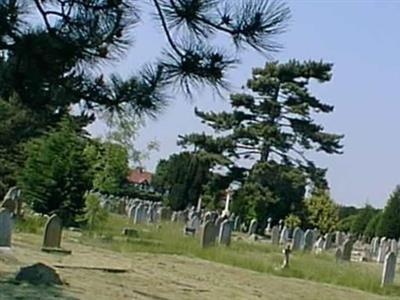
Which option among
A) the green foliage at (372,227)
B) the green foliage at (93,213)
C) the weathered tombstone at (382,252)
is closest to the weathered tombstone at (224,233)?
the green foliage at (93,213)

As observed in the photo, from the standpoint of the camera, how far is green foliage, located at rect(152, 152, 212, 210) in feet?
184

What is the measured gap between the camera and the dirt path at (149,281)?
11133 mm

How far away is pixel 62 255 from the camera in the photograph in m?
15.9

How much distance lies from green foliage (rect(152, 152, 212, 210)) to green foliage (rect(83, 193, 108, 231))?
25.4 meters

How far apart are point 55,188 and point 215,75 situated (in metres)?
19.2

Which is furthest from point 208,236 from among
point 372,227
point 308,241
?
point 372,227

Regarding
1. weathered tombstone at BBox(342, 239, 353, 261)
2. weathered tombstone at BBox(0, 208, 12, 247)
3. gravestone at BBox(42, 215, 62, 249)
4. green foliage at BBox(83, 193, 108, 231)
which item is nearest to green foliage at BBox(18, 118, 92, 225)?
green foliage at BBox(83, 193, 108, 231)

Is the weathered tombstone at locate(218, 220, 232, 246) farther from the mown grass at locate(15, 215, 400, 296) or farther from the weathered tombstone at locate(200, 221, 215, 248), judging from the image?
the weathered tombstone at locate(200, 221, 215, 248)

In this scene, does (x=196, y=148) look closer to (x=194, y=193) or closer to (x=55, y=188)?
(x=194, y=193)

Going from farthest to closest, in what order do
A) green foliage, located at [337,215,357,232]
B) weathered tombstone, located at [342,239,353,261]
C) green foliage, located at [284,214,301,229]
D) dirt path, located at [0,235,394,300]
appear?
1. green foliage, located at [337,215,357,232]
2. green foliage, located at [284,214,301,229]
3. weathered tombstone, located at [342,239,353,261]
4. dirt path, located at [0,235,394,300]

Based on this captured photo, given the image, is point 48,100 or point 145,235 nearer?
point 48,100

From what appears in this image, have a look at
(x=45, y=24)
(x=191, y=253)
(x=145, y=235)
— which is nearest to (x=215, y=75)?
(x=45, y=24)

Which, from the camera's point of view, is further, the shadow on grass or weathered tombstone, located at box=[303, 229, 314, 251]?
weathered tombstone, located at box=[303, 229, 314, 251]

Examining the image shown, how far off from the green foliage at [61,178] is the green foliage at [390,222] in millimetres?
26252
